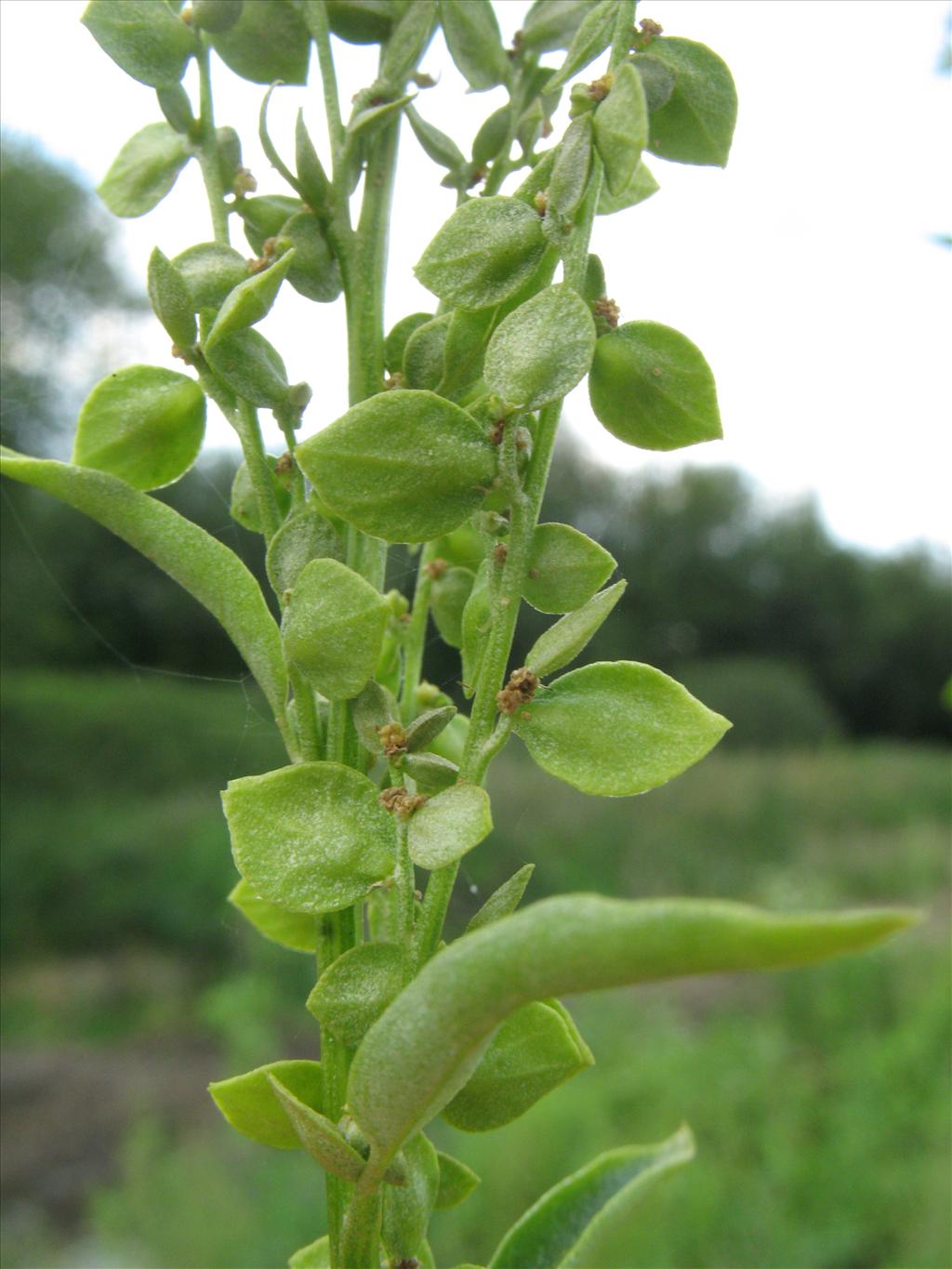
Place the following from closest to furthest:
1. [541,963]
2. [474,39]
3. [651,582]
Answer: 1. [541,963]
2. [474,39]
3. [651,582]

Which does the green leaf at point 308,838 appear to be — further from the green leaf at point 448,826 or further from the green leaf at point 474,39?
the green leaf at point 474,39

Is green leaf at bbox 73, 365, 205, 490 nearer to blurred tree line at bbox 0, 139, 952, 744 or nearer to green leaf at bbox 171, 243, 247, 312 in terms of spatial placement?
green leaf at bbox 171, 243, 247, 312

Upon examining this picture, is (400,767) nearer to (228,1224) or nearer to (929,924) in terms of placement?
(228,1224)

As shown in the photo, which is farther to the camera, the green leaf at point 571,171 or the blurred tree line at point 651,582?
the blurred tree line at point 651,582

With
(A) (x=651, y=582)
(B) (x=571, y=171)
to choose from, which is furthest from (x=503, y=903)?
(A) (x=651, y=582)

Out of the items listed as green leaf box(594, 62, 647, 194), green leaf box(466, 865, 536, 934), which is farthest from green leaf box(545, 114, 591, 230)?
green leaf box(466, 865, 536, 934)

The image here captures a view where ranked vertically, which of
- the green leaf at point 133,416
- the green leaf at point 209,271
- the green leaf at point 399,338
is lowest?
the green leaf at point 133,416

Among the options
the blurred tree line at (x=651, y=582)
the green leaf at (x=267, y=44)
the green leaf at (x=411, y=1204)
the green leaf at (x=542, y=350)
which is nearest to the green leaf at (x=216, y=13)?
the green leaf at (x=267, y=44)

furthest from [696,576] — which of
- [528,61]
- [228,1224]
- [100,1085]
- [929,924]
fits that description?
[528,61]

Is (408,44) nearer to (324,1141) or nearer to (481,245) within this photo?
(481,245)
